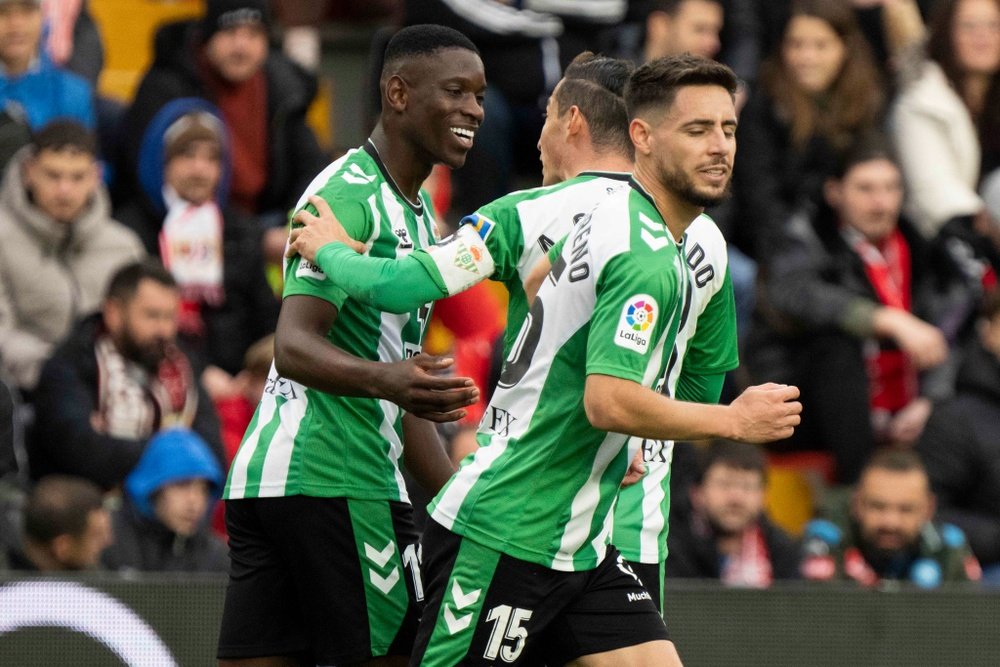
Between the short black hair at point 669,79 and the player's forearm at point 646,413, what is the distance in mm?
749

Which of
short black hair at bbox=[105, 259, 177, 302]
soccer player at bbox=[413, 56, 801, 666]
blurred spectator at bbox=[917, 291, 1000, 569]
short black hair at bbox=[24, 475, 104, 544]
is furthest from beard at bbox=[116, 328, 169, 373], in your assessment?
blurred spectator at bbox=[917, 291, 1000, 569]

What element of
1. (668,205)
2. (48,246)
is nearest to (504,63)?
(48,246)

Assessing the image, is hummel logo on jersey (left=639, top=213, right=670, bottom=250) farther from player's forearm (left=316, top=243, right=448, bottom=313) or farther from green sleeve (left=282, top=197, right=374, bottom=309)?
green sleeve (left=282, top=197, right=374, bottom=309)

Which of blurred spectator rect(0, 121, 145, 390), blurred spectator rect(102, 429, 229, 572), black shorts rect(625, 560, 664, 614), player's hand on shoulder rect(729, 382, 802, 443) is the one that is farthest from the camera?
blurred spectator rect(0, 121, 145, 390)

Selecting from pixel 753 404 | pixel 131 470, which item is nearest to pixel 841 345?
pixel 131 470

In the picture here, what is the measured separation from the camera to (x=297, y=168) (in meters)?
9.47

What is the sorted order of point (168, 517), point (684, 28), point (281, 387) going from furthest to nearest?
1. point (684, 28)
2. point (168, 517)
3. point (281, 387)

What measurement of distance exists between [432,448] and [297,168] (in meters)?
4.50

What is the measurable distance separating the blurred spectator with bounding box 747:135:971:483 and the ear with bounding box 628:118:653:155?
471 centimetres

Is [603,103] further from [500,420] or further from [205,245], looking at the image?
[205,245]

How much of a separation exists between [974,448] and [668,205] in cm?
458

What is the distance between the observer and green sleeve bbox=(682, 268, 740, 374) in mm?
5000

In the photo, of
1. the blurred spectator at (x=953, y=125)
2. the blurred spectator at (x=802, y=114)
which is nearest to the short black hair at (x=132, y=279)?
the blurred spectator at (x=802, y=114)

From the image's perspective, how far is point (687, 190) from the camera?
4426 millimetres
